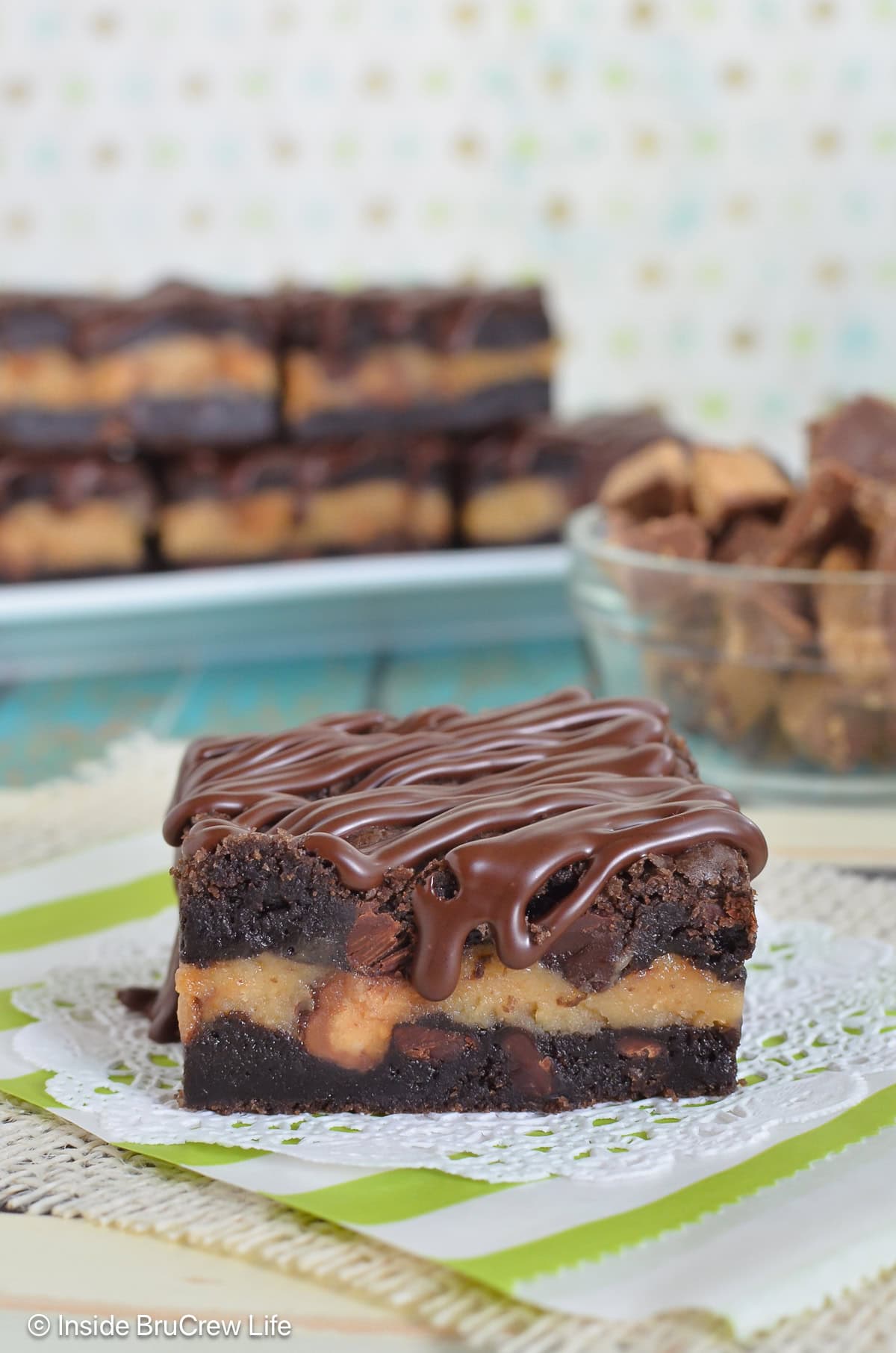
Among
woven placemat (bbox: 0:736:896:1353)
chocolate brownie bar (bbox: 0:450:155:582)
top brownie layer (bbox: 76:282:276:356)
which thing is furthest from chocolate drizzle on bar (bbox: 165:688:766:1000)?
top brownie layer (bbox: 76:282:276:356)

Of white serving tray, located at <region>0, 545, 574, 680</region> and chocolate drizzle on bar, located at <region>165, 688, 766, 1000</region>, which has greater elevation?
chocolate drizzle on bar, located at <region>165, 688, 766, 1000</region>

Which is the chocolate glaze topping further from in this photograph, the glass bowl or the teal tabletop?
the teal tabletop

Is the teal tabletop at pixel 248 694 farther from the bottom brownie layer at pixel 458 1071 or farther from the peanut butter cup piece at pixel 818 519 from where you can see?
the bottom brownie layer at pixel 458 1071

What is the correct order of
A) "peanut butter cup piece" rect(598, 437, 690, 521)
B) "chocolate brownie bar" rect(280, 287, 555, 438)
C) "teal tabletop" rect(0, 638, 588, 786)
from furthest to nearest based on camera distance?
"chocolate brownie bar" rect(280, 287, 555, 438) < "teal tabletop" rect(0, 638, 588, 786) < "peanut butter cup piece" rect(598, 437, 690, 521)

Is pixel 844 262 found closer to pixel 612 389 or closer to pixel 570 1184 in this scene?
pixel 612 389

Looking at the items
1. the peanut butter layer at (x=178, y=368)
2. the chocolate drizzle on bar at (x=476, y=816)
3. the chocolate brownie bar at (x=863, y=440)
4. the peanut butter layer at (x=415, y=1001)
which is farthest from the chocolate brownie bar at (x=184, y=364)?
the peanut butter layer at (x=415, y=1001)

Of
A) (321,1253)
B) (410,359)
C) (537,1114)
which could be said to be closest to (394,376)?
(410,359)

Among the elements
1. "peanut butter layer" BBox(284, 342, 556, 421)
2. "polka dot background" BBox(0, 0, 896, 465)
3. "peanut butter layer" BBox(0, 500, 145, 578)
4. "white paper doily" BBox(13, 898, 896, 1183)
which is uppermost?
"polka dot background" BBox(0, 0, 896, 465)
